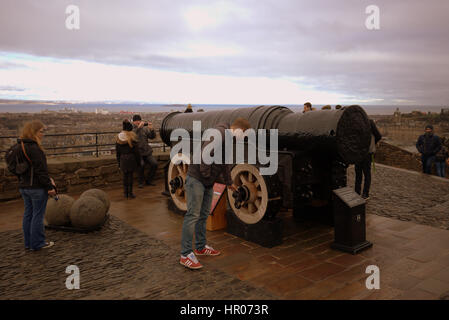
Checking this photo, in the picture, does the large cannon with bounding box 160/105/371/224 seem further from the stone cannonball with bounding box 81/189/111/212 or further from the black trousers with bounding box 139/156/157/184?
the black trousers with bounding box 139/156/157/184

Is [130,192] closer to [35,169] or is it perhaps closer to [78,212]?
[78,212]

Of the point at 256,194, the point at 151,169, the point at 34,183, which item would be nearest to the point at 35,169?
the point at 34,183

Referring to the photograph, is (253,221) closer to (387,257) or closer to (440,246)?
(387,257)

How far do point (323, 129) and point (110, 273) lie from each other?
295cm

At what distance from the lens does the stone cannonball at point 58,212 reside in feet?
18.0

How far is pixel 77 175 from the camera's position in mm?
8312

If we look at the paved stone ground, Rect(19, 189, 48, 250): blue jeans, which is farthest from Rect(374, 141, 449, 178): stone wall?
Rect(19, 189, 48, 250): blue jeans

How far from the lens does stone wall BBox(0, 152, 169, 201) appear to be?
743 centimetres

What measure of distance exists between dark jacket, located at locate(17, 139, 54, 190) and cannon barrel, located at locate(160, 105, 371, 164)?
2.82 meters

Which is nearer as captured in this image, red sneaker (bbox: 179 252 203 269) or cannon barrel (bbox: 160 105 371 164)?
red sneaker (bbox: 179 252 203 269)

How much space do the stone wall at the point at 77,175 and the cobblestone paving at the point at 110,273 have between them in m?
2.59

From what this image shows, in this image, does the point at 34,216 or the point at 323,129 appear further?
the point at 34,216

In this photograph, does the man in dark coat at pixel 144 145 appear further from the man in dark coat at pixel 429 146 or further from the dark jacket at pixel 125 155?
the man in dark coat at pixel 429 146
